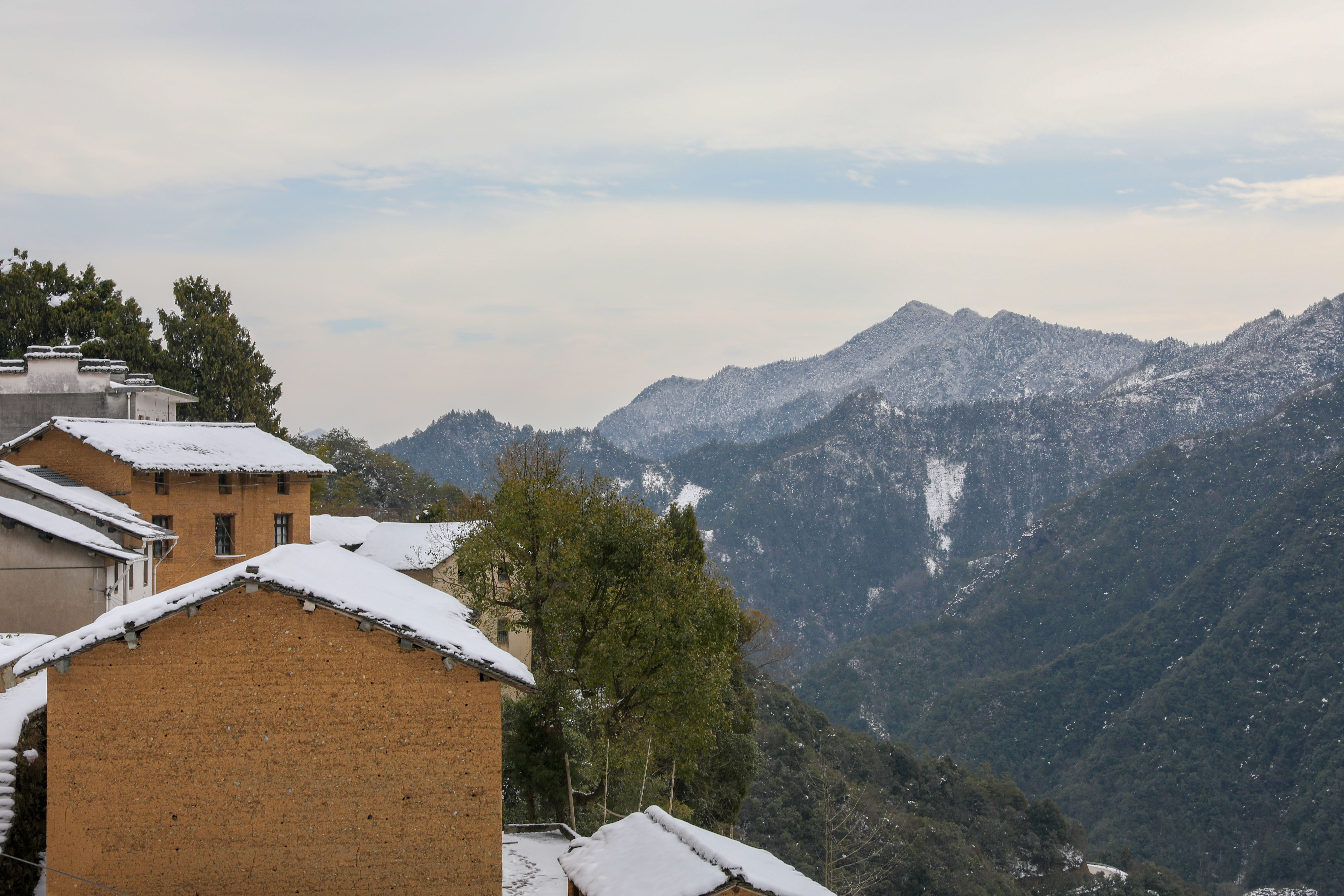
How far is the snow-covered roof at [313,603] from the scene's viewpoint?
15.6 m

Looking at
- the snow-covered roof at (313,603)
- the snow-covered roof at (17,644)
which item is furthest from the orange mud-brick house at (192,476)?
the snow-covered roof at (313,603)

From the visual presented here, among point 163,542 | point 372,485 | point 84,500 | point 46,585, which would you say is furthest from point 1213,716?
point 46,585

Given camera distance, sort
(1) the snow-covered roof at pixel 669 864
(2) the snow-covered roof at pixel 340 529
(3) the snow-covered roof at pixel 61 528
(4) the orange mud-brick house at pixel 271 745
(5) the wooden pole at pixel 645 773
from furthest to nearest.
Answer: (2) the snow-covered roof at pixel 340 529
(5) the wooden pole at pixel 645 773
(3) the snow-covered roof at pixel 61 528
(4) the orange mud-brick house at pixel 271 745
(1) the snow-covered roof at pixel 669 864

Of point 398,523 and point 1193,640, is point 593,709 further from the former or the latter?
point 1193,640

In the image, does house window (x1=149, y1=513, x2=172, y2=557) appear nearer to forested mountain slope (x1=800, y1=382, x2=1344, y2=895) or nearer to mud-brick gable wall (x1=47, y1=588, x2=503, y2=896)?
mud-brick gable wall (x1=47, y1=588, x2=503, y2=896)

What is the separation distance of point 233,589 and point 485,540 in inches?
748

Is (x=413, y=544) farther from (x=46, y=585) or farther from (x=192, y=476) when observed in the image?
(x=46, y=585)

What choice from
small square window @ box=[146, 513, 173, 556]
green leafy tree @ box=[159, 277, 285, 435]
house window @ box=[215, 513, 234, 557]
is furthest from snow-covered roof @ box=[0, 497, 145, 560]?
green leafy tree @ box=[159, 277, 285, 435]

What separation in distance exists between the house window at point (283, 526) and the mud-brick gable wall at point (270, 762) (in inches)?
1037

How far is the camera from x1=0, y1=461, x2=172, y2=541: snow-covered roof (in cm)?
3039

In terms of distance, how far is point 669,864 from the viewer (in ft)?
51.2

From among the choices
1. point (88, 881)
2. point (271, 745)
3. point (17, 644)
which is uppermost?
point (17, 644)

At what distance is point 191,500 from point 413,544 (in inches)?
471

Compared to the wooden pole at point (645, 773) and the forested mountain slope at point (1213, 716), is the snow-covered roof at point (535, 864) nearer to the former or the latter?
the wooden pole at point (645, 773)
